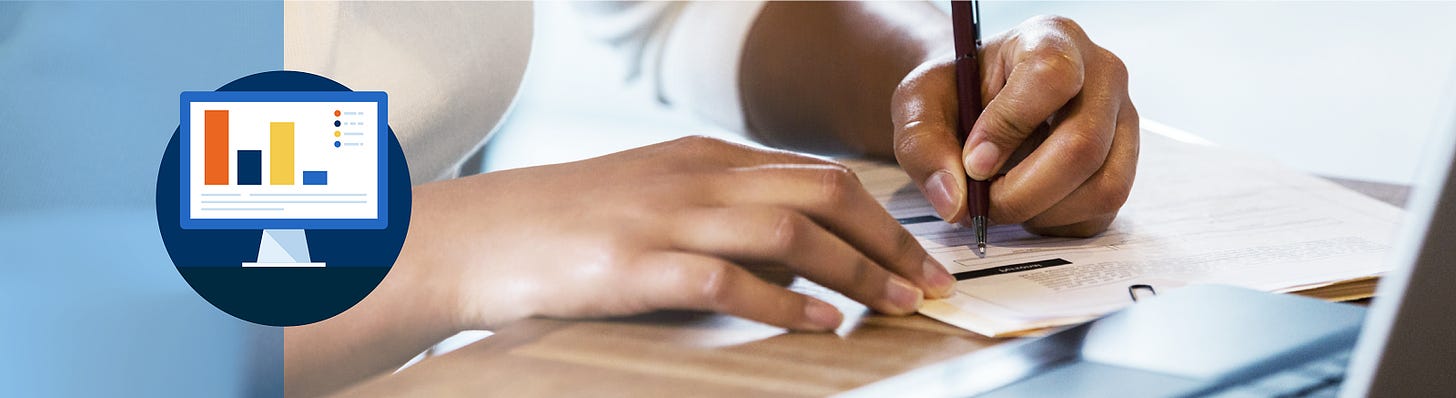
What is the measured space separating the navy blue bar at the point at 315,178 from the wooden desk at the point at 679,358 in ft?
0.23

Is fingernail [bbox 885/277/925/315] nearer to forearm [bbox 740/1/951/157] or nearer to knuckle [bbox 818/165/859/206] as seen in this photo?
knuckle [bbox 818/165/859/206]

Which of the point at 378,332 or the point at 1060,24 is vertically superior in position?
the point at 1060,24

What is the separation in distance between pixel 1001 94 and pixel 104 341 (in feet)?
1.02

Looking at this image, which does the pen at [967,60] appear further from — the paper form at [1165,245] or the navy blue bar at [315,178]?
the navy blue bar at [315,178]

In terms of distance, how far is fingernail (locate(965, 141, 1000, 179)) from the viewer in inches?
13.7

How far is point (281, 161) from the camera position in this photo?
0.26m

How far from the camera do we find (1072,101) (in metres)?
0.37

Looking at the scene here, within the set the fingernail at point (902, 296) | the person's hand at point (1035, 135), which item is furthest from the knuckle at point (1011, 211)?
the fingernail at point (902, 296)

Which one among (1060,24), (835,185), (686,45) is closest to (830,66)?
(686,45)

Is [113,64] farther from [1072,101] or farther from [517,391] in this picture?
[1072,101]

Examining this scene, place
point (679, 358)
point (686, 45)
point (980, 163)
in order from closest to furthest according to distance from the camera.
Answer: point (679, 358) → point (980, 163) → point (686, 45)

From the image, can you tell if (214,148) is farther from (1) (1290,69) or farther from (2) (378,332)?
(1) (1290,69)

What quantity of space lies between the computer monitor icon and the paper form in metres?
0.17

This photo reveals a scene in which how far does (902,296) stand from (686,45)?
1.14ft
